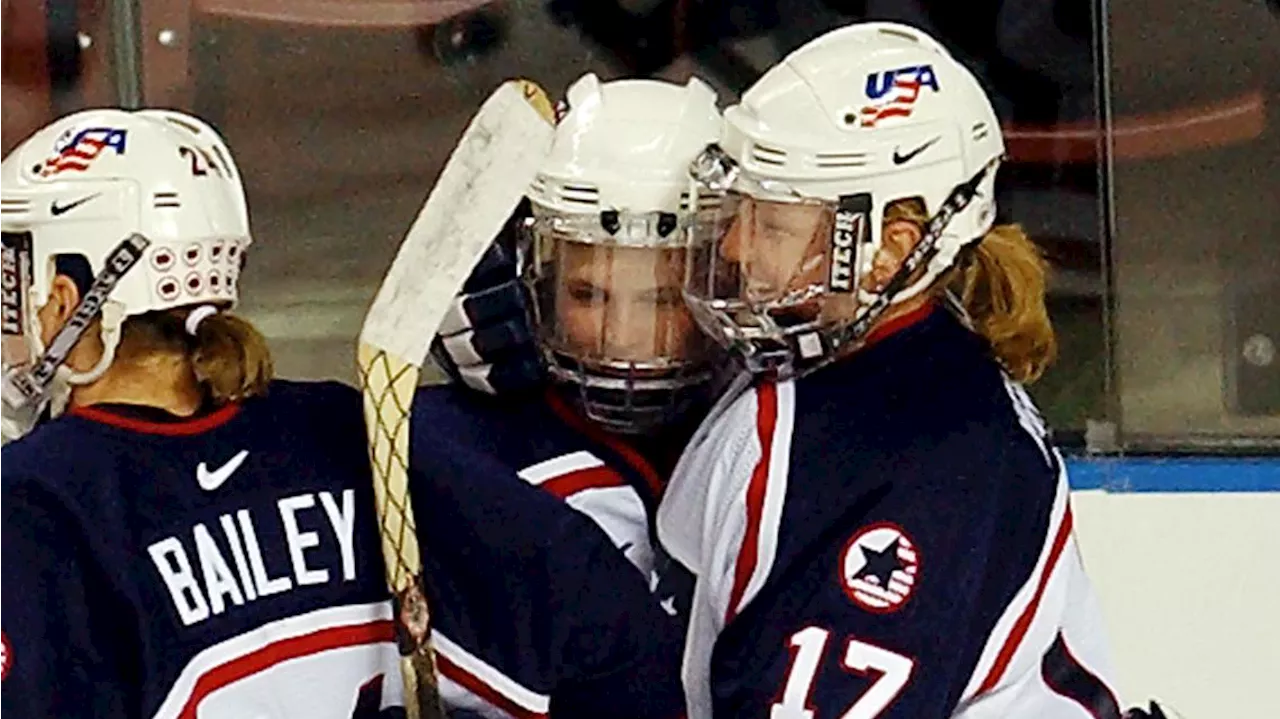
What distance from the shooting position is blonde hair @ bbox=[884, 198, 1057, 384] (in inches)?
74.1

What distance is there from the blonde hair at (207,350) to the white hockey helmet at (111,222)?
2 cm

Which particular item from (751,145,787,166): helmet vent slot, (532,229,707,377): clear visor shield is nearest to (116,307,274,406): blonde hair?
(532,229,707,377): clear visor shield

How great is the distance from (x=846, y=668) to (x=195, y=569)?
0.47 meters

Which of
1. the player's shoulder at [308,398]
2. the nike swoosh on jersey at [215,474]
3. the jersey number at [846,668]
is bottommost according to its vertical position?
the jersey number at [846,668]

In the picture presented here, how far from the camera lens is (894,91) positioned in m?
1.82

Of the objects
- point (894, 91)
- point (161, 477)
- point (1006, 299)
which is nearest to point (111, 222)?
point (161, 477)

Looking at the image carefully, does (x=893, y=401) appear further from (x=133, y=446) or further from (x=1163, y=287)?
(x=1163, y=287)

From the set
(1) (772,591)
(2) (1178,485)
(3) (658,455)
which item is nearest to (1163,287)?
(2) (1178,485)

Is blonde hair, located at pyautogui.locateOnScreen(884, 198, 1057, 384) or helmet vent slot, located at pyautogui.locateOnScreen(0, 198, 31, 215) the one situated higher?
helmet vent slot, located at pyautogui.locateOnScreen(0, 198, 31, 215)

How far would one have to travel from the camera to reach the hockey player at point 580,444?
1757 mm

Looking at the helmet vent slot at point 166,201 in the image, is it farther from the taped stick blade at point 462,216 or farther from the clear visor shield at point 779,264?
the clear visor shield at point 779,264

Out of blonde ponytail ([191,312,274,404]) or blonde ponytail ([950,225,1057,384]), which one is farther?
blonde ponytail ([950,225,1057,384])

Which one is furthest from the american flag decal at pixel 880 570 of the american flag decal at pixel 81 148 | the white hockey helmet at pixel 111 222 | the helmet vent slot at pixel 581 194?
the american flag decal at pixel 81 148

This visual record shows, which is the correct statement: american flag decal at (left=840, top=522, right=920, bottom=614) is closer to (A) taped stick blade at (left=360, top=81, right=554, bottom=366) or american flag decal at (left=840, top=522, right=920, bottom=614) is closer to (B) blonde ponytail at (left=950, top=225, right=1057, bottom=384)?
(B) blonde ponytail at (left=950, top=225, right=1057, bottom=384)
